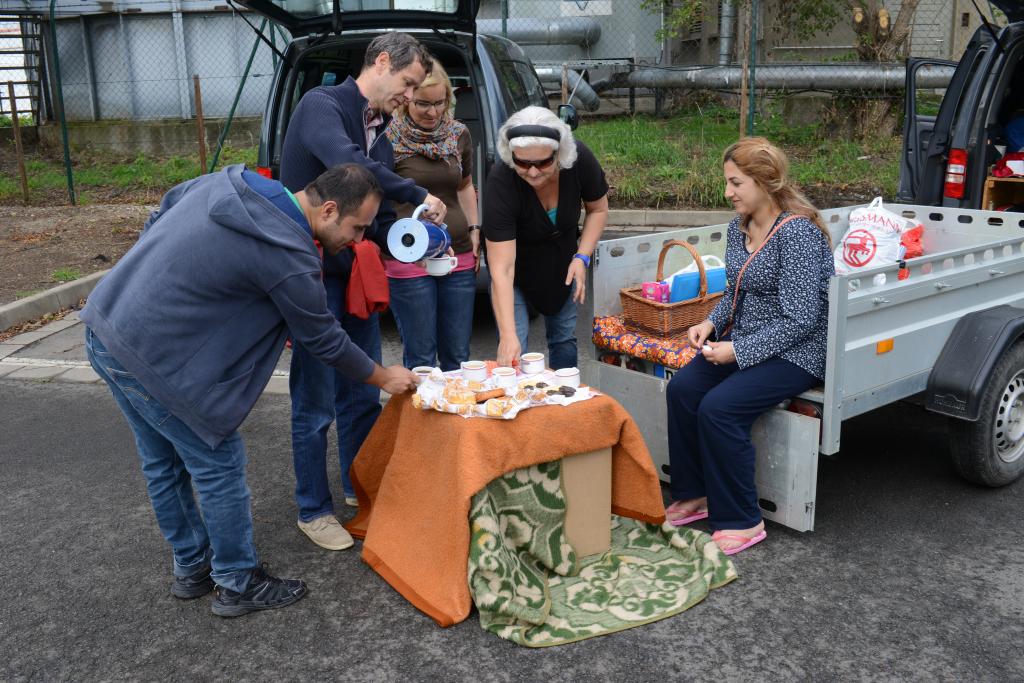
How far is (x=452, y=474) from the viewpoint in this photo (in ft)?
10.7

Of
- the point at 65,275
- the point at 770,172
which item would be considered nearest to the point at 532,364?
the point at 770,172

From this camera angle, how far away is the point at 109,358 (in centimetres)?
314

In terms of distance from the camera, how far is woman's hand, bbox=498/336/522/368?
12.7ft

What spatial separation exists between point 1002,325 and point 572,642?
2207 mm

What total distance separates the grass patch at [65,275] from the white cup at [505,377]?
18.4 feet

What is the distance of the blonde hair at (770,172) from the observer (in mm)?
3645

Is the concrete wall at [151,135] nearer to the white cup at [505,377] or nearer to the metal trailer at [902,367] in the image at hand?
the metal trailer at [902,367]

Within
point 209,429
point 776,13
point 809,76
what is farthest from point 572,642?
point 776,13

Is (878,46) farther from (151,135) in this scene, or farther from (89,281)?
(151,135)

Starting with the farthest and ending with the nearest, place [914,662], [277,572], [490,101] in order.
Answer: [490,101] < [277,572] < [914,662]

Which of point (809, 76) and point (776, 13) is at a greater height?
point (776, 13)

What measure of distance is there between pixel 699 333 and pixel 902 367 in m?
0.78

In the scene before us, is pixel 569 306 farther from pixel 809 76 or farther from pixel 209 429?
pixel 809 76

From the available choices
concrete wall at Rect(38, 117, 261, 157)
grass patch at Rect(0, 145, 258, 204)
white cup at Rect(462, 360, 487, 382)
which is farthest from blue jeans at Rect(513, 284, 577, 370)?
concrete wall at Rect(38, 117, 261, 157)
